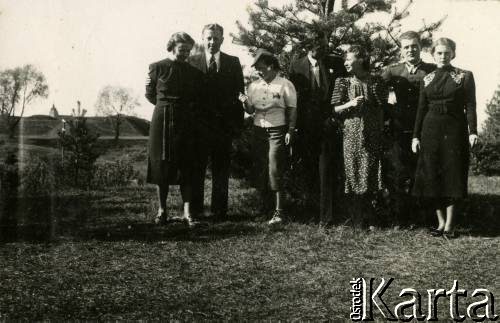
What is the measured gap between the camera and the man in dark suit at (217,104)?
246 inches

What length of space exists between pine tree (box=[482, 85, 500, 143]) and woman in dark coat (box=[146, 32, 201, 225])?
18.1 metres

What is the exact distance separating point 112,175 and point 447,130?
914cm

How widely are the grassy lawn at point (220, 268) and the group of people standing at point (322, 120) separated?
1.50 feet

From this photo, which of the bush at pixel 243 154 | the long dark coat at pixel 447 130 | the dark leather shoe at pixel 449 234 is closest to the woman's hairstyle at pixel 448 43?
the long dark coat at pixel 447 130

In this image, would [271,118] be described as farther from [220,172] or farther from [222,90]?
[220,172]

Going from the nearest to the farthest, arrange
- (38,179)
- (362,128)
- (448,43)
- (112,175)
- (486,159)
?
(448,43)
(362,128)
(38,179)
(112,175)
(486,159)

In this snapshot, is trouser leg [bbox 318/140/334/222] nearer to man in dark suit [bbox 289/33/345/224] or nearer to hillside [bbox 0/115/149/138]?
man in dark suit [bbox 289/33/345/224]

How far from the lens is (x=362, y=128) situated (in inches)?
224

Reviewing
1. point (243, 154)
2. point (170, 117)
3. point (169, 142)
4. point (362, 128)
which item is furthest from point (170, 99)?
point (362, 128)

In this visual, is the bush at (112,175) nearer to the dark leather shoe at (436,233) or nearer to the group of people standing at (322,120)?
the group of people standing at (322,120)

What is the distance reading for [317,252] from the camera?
16.3ft

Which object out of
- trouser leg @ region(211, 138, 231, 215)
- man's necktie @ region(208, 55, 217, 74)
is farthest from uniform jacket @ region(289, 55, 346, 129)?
trouser leg @ region(211, 138, 231, 215)

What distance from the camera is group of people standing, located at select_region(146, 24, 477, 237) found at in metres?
5.53

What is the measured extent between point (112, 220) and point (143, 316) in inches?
133
